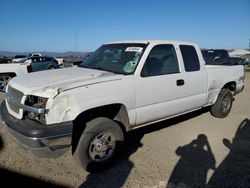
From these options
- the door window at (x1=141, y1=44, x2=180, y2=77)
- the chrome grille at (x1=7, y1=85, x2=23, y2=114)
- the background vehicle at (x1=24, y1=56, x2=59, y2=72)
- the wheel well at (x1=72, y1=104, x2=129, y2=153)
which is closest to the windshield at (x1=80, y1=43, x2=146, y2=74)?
the door window at (x1=141, y1=44, x2=180, y2=77)

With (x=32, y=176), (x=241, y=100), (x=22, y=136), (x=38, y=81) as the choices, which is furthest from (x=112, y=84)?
(x=241, y=100)

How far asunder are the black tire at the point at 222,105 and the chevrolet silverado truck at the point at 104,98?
2.89 feet

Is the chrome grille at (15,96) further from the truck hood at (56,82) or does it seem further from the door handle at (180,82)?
the door handle at (180,82)

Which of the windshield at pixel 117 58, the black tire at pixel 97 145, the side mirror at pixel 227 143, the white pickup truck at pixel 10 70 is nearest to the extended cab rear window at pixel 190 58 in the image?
the windshield at pixel 117 58

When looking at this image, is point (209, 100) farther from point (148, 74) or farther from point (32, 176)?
point (32, 176)

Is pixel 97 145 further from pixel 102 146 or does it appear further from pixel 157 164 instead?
pixel 157 164

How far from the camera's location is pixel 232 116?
6.66m

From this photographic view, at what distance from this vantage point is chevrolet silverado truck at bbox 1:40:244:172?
3088 mm

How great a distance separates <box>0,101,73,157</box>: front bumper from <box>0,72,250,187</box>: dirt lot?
22.5 inches

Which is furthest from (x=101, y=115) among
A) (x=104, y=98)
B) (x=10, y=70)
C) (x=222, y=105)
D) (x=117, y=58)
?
(x=10, y=70)

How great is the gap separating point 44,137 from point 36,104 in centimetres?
47

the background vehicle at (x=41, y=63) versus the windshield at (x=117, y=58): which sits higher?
the windshield at (x=117, y=58)

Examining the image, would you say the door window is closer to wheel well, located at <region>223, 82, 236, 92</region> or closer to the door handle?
the door handle

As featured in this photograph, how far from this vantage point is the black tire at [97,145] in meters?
3.44
